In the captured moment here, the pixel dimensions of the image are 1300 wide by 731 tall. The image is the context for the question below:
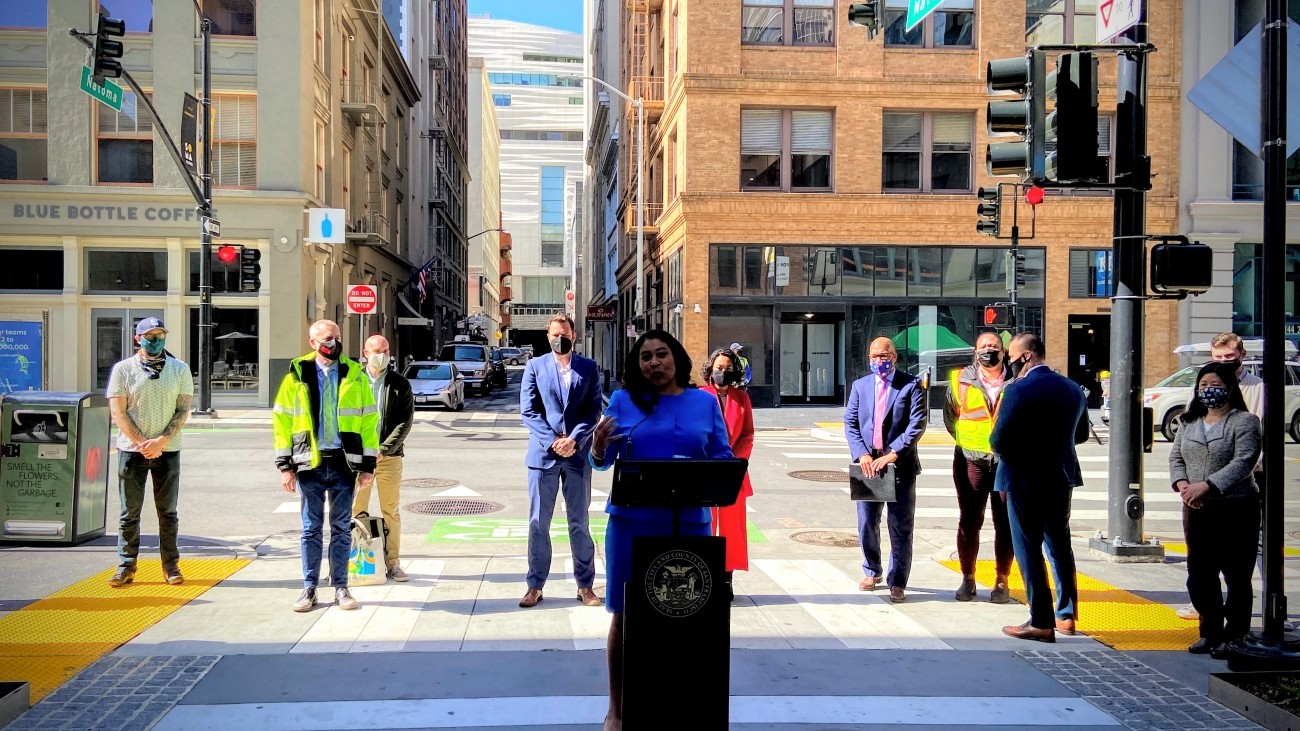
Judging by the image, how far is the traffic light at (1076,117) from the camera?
306 inches

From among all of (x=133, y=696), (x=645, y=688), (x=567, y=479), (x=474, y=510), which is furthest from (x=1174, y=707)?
(x=474, y=510)

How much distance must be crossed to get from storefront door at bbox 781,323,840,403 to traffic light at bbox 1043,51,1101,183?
21897 mm

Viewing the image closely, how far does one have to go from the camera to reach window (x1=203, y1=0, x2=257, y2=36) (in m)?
27.7

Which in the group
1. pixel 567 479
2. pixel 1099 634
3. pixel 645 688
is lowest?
pixel 1099 634

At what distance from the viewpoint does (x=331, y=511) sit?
22.9 ft

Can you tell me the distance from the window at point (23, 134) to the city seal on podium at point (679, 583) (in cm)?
2797

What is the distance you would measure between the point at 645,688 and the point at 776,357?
25.4 m

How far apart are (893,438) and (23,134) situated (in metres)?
27.0

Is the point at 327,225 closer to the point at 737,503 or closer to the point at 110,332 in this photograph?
the point at 110,332

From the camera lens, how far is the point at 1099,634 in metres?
6.54

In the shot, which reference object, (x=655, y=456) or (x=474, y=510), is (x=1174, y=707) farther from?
(x=474, y=510)

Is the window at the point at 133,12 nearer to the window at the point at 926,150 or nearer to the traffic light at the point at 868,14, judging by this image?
the window at the point at 926,150

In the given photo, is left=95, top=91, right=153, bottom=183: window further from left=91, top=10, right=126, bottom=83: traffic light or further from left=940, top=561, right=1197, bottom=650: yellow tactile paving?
left=940, top=561, right=1197, bottom=650: yellow tactile paving

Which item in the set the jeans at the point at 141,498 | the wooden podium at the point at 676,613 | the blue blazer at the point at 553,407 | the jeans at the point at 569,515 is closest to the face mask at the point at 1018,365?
the blue blazer at the point at 553,407
